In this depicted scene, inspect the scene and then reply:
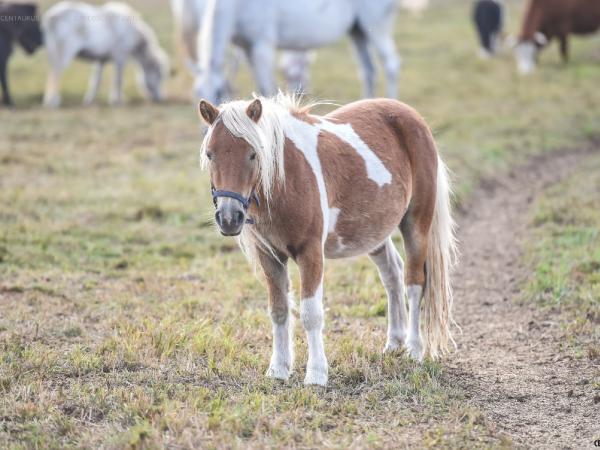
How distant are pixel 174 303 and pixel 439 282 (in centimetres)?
208

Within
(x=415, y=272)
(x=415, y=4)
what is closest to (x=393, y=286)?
(x=415, y=272)

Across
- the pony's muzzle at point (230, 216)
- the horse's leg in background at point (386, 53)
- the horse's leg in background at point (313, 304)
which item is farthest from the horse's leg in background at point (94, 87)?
the pony's muzzle at point (230, 216)

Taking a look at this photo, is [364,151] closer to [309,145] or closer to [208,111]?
[309,145]

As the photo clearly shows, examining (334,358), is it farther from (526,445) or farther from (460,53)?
(460,53)

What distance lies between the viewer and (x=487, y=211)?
9297 mm

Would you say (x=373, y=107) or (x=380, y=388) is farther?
(x=373, y=107)

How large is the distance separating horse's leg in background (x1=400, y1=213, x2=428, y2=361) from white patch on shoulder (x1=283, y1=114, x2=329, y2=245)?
84cm

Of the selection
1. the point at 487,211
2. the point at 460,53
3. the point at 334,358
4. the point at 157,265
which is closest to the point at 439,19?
the point at 460,53

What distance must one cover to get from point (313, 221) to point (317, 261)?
0.22m

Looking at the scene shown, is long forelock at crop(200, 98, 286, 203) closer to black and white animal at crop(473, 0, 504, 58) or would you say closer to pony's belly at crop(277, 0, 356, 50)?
pony's belly at crop(277, 0, 356, 50)

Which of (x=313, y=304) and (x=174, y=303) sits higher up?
(x=313, y=304)

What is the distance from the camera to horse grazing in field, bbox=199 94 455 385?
410 cm

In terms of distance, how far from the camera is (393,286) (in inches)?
210

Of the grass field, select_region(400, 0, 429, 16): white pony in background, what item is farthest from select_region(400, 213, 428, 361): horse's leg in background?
select_region(400, 0, 429, 16): white pony in background
